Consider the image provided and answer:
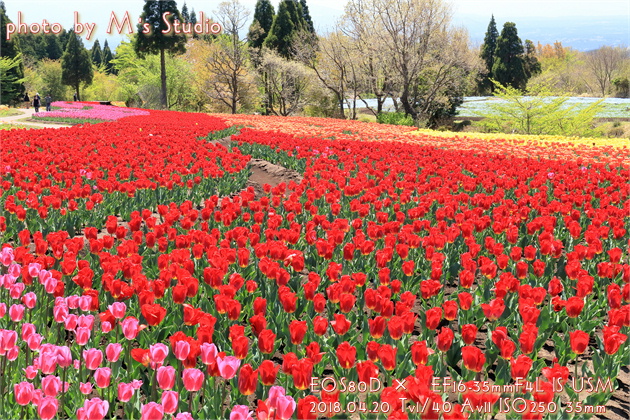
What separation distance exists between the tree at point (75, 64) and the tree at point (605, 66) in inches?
2471

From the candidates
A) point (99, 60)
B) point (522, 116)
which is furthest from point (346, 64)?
point (99, 60)

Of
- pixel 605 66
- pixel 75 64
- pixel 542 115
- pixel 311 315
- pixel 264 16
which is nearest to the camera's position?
pixel 311 315

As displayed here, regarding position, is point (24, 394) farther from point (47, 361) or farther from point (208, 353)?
point (208, 353)

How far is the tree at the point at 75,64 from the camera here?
61.9 metres

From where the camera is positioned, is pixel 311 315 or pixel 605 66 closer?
pixel 311 315

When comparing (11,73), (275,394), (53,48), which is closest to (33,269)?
(275,394)

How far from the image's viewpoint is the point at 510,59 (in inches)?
2159

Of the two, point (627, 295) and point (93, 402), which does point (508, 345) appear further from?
point (93, 402)

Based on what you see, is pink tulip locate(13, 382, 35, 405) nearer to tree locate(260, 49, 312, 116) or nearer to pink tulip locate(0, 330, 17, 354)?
pink tulip locate(0, 330, 17, 354)

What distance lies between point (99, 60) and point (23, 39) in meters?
19.2

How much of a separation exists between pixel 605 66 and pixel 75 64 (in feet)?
216

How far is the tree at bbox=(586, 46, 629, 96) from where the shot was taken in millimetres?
70000

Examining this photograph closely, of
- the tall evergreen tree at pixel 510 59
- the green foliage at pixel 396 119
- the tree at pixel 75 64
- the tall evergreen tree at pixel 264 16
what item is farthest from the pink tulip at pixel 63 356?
the tree at pixel 75 64

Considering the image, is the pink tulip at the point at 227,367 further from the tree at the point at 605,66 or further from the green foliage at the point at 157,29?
the tree at the point at 605,66
